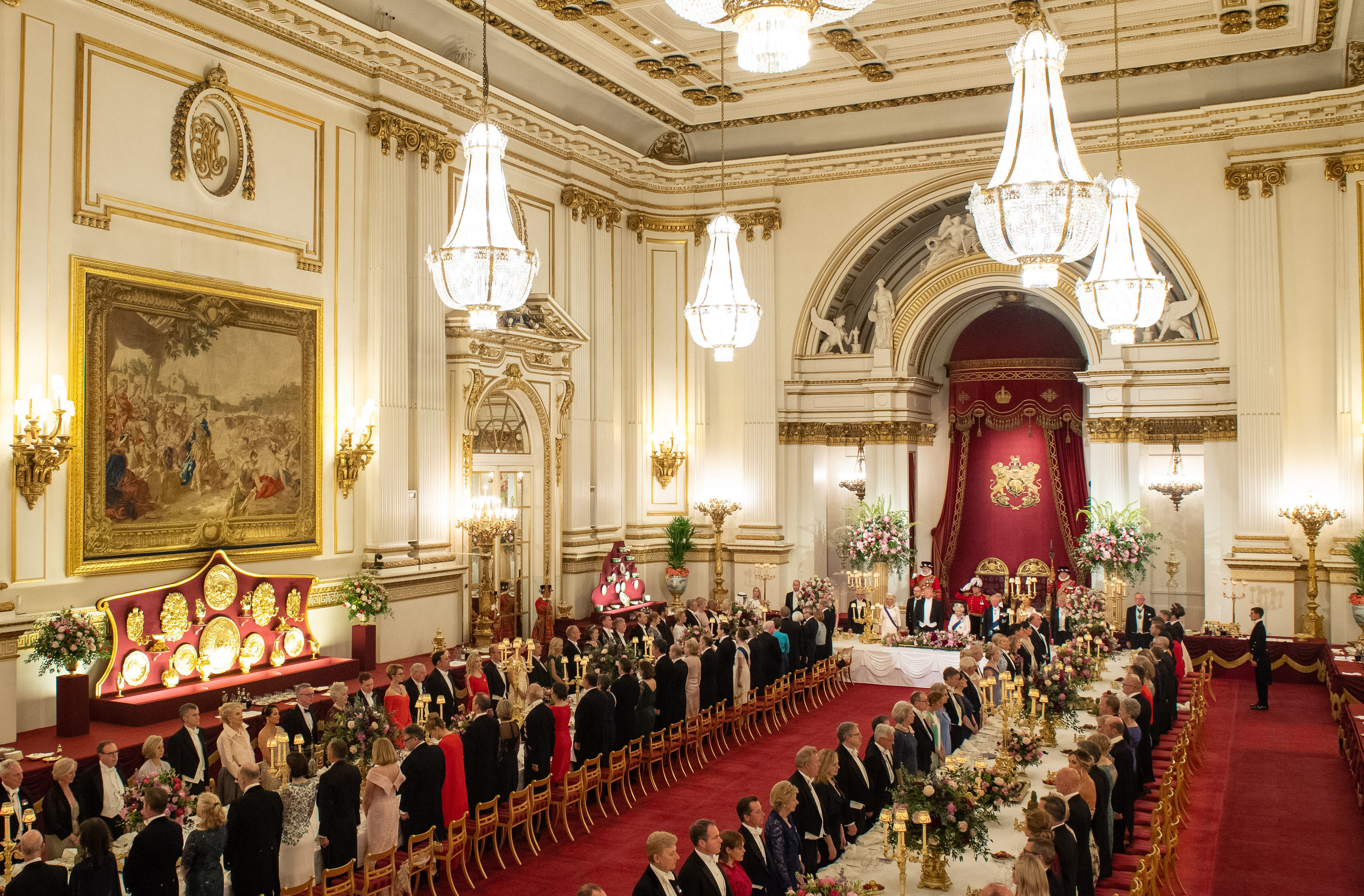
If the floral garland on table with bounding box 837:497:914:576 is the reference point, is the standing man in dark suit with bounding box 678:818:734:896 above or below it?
below

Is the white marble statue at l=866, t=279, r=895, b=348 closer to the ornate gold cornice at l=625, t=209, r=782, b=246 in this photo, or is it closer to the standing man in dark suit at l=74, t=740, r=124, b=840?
the ornate gold cornice at l=625, t=209, r=782, b=246

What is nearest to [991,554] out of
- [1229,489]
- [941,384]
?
[941,384]

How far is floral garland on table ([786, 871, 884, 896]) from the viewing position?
5.68 metres

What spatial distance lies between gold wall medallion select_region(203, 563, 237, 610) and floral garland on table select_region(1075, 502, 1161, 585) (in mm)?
12457

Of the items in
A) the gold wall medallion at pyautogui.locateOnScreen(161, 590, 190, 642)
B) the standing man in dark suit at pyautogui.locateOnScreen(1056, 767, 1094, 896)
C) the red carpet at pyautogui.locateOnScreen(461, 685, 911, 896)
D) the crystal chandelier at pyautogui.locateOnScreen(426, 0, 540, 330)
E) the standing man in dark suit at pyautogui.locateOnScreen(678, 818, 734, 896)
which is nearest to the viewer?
the standing man in dark suit at pyautogui.locateOnScreen(678, 818, 734, 896)

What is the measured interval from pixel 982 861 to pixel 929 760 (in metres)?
1.93

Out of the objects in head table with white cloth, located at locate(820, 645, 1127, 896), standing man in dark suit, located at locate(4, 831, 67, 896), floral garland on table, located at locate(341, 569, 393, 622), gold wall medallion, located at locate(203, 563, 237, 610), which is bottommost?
head table with white cloth, located at locate(820, 645, 1127, 896)

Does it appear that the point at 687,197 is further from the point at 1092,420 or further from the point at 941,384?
the point at 1092,420

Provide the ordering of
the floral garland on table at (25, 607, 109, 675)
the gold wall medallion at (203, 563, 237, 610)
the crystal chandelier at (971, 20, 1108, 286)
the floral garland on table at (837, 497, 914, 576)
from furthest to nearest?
1. the floral garland on table at (837, 497, 914, 576)
2. the gold wall medallion at (203, 563, 237, 610)
3. the floral garland on table at (25, 607, 109, 675)
4. the crystal chandelier at (971, 20, 1108, 286)

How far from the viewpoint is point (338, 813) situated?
701 cm

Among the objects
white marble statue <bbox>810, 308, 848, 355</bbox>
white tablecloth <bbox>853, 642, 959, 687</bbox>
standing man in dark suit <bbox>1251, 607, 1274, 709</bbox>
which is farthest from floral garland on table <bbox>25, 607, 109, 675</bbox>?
standing man in dark suit <bbox>1251, 607, 1274, 709</bbox>

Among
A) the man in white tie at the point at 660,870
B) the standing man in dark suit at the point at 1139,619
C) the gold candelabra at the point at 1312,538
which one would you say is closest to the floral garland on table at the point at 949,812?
the man in white tie at the point at 660,870

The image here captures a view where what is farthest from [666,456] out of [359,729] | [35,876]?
[35,876]

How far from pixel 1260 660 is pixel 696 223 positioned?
11931mm
